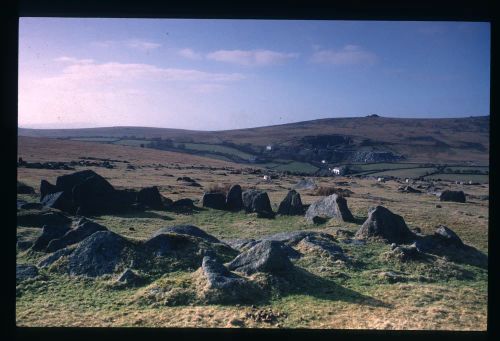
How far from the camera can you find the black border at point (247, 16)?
20.6 ft

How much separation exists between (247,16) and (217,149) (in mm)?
140944

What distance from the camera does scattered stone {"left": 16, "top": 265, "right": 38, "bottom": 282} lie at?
12887mm

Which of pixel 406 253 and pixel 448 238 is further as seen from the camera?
pixel 448 238

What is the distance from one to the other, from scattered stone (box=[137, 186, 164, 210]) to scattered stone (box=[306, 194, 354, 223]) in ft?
34.8

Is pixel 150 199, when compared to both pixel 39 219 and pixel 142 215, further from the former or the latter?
pixel 39 219

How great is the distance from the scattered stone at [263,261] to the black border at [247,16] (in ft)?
21.6

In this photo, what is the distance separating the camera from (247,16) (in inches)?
266

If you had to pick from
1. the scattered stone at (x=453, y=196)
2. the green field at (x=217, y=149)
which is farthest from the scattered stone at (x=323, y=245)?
the green field at (x=217, y=149)

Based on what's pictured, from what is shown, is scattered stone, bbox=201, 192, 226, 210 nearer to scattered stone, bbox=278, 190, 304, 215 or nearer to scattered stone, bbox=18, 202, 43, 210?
scattered stone, bbox=278, 190, 304, 215

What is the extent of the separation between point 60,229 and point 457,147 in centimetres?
16799

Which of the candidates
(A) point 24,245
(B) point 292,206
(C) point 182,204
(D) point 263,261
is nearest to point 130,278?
(D) point 263,261

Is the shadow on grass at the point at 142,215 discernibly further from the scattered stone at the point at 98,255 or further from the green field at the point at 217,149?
the green field at the point at 217,149

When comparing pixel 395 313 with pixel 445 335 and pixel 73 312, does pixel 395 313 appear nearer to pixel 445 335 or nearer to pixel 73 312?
pixel 445 335
